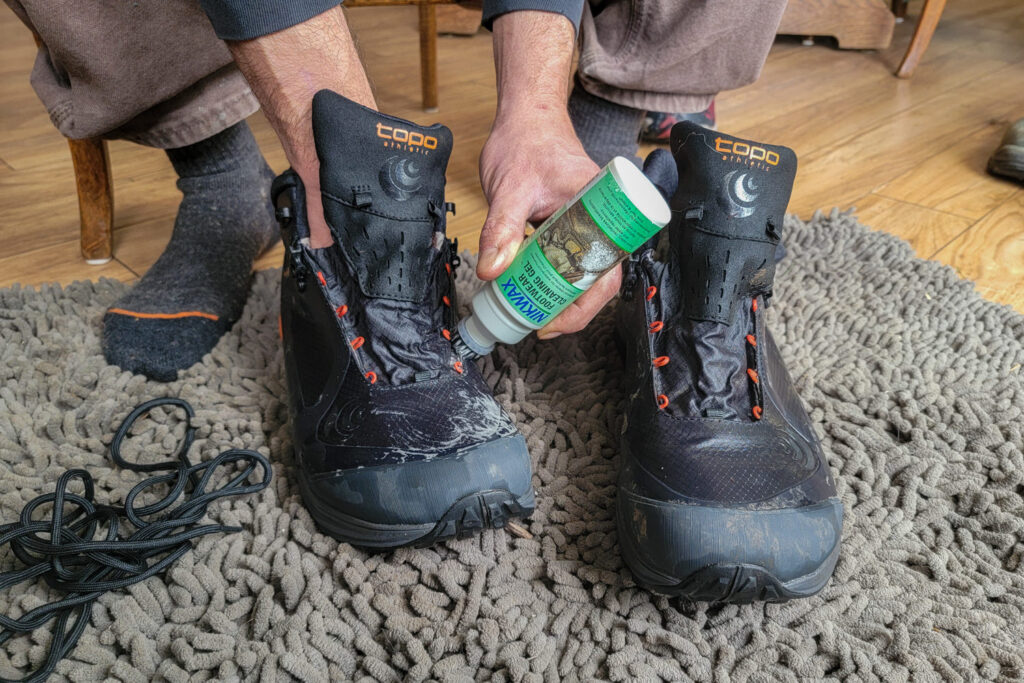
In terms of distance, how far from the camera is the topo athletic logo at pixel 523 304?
543 mm

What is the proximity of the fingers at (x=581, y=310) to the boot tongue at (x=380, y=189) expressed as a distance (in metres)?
0.11

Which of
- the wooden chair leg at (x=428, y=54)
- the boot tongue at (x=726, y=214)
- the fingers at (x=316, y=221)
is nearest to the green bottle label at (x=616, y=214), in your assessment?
the boot tongue at (x=726, y=214)

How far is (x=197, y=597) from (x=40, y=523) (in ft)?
0.42

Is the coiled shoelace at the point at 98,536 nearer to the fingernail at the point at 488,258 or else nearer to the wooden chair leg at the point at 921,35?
the fingernail at the point at 488,258

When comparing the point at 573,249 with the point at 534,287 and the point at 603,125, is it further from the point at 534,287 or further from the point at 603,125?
the point at 603,125

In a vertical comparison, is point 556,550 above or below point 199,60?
below

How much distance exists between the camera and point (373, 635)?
1.63 ft

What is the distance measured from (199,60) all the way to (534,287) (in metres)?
0.50

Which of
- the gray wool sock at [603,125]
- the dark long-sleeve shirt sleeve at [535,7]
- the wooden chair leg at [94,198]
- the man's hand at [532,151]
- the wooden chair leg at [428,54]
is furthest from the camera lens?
the wooden chair leg at [428,54]

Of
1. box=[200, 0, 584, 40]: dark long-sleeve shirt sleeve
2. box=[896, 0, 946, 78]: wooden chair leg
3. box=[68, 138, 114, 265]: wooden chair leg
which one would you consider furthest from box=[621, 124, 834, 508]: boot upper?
box=[896, 0, 946, 78]: wooden chair leg

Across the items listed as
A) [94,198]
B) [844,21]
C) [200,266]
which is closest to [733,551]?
[200,266]

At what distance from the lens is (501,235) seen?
1.83ft

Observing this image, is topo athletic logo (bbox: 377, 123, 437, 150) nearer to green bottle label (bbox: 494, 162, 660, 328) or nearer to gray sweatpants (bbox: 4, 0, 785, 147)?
green bottle label (bbox: 494, 162, 660, 328)

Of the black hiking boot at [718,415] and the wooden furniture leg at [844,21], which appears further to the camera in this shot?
the wooden furniture leg at [844,21]
